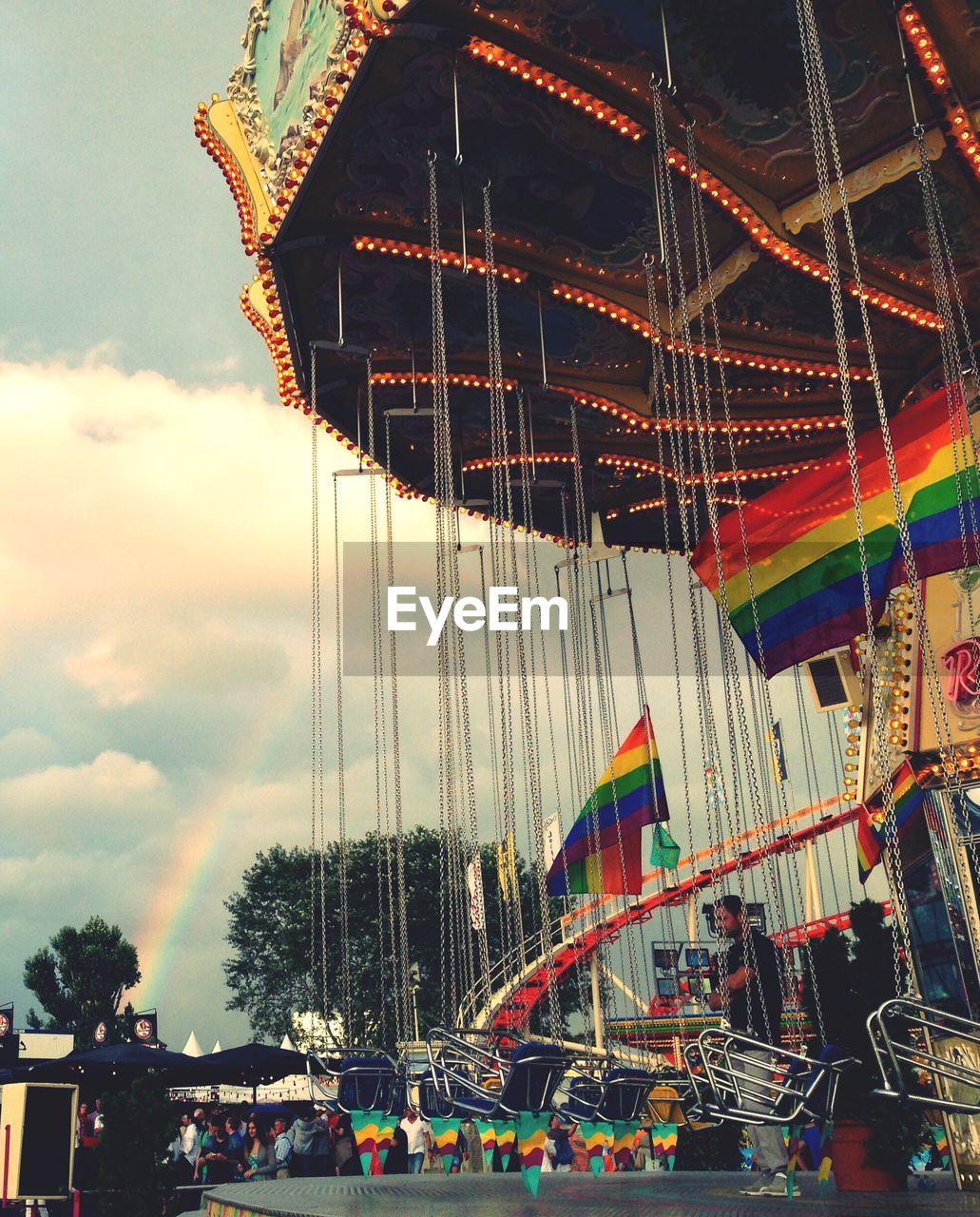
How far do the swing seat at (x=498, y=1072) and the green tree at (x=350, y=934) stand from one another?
33.2 meters

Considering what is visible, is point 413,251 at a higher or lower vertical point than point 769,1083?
higher

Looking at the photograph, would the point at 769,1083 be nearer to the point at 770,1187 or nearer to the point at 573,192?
the point at 770,1187

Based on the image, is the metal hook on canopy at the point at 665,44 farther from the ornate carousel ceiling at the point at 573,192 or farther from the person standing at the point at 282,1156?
the person standing at the point at 282,1156

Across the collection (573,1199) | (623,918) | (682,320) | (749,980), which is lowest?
(573,1199)

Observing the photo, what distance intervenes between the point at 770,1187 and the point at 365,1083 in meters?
3.31

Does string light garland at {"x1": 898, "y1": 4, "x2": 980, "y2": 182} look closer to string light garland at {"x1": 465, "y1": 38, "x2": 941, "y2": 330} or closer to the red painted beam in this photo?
string light garland at {"x1": 465, "y1": 38, "x2": 941, "y2": 330}

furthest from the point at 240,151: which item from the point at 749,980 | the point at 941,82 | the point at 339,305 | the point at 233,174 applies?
the point at 749,980

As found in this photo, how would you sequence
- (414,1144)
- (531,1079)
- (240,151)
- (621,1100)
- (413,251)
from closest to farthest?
(531,1079) < (621,1100) < (240,151) < (413,251) < (414,1144)

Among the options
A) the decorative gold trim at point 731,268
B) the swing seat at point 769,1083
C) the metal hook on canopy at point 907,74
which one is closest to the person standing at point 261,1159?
the swing seat at point 769,1083

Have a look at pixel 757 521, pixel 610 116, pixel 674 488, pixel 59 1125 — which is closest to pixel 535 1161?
pixel 59 1125

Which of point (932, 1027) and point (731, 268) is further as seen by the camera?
point (731, 268)

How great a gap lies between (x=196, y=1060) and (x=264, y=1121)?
5.43 metres

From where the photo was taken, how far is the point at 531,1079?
816 cm

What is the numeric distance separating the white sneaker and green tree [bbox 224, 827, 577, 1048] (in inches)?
1339
